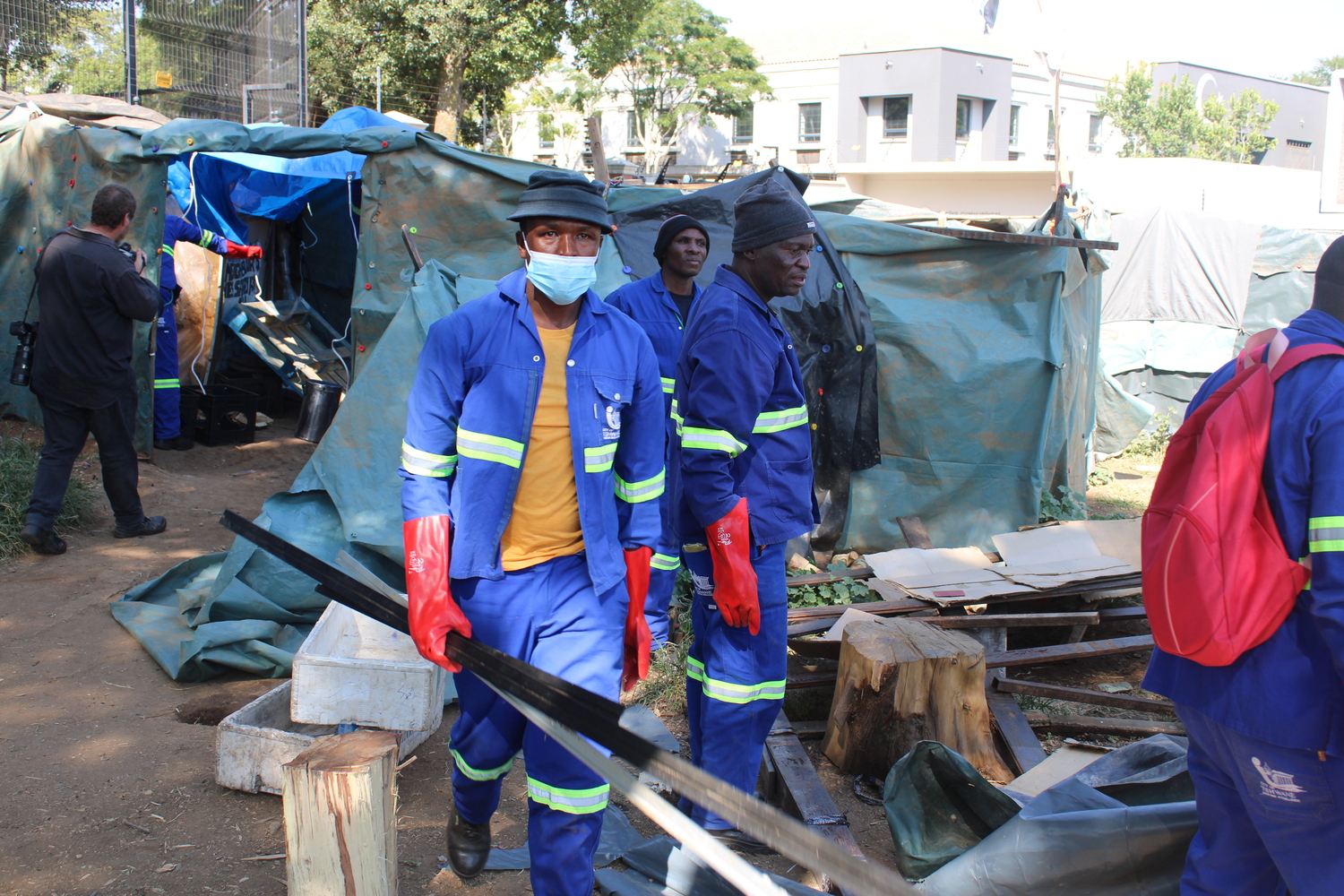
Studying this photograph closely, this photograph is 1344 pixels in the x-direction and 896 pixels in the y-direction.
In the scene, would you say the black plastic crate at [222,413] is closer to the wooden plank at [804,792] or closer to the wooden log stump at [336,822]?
the wooden plank at [804,792]

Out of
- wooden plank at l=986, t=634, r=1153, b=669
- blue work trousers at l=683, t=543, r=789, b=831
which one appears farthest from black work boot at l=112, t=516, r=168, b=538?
wooden plank at l=986, t=634, r=1153, b=669

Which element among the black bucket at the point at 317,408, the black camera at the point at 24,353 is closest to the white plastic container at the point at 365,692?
the black camera at the point at 24,353

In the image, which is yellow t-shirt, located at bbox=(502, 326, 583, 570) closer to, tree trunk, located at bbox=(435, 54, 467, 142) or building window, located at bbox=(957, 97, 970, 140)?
tree trunk, located at bbox=(435, 54, 467, 142)

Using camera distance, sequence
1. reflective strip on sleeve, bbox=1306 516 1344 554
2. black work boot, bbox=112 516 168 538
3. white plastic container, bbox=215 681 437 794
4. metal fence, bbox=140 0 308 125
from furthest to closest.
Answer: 1. metal fence, bbox=140 0 308 125
2. black work boot, bbox=112 516 168 538
3. white plastic container, bbox=215 681 437 794
4. reflective strip on sleeve, bbox=1306 516 1344 554

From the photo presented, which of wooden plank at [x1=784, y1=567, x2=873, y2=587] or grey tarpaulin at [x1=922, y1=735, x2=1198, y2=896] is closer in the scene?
grey tarpaulin at [x1=922, y1=735, x2=1198, y2=896]

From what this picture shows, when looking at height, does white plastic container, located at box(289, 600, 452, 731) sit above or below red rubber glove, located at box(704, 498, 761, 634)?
below

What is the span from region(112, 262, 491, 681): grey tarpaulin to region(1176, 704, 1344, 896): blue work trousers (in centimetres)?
370

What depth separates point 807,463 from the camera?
3143mm

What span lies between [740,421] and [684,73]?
42235 mm

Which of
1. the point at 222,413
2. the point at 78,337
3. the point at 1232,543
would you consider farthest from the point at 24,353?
the point at 1232,543

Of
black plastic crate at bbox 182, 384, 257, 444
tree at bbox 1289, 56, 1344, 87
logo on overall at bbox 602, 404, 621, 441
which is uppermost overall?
tree at bbox 1289, 56, 1344, 87

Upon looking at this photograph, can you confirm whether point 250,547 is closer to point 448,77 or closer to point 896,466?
point 896,466

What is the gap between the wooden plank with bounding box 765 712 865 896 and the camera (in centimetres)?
314

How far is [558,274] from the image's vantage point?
247 centimetres
